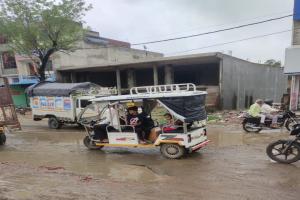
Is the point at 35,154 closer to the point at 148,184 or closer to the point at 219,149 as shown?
the point at 148,184

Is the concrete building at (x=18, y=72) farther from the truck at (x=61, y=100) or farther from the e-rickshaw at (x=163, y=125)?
the e-rickshaw at (x=163, y=125)

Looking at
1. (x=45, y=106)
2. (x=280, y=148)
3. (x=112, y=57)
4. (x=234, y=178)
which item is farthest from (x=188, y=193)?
(x=112, y=57)

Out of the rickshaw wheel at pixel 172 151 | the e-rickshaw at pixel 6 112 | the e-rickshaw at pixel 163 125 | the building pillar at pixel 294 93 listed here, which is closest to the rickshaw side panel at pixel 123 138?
the e-rickshaw at pixel 163 125

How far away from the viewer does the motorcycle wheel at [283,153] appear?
6.68 metres

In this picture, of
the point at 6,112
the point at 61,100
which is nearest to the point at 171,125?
the point at 6,112

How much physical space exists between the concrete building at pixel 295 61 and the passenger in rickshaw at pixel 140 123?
8.89 m

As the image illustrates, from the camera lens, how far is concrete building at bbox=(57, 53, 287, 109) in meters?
18.6

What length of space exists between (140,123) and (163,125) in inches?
28.3

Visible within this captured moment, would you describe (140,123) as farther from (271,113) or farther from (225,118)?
(225,118)

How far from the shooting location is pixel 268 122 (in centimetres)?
1130

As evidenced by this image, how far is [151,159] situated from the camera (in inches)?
315

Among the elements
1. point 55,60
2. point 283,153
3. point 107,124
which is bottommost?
point 283,153

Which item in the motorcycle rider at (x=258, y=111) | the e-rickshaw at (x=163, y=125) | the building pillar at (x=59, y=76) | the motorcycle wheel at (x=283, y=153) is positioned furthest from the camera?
the building pillar at (x=59, y=76)

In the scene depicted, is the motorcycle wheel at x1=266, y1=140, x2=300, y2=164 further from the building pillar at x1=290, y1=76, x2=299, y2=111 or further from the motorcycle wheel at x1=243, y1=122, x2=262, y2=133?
the building pillar at x1=290, y1=76, x2=299, y2=111
